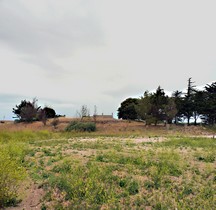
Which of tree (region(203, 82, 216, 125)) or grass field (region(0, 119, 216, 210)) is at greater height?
tree (region(203, 82, 216, 125))

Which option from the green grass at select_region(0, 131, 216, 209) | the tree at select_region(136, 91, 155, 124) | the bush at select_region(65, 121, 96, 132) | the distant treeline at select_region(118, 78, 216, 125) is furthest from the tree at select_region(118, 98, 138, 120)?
the green grass at select_region(0, 131, 216, 209)

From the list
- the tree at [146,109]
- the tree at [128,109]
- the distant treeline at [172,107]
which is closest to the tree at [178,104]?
the distant treeline at [172,107]

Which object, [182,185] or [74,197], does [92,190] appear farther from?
[182,185]

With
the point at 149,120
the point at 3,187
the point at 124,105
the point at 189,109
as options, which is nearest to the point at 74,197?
the point at 3,187

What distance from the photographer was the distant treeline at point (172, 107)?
32031mm

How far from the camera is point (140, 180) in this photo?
587 centimetres

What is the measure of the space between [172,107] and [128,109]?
11.3 meters

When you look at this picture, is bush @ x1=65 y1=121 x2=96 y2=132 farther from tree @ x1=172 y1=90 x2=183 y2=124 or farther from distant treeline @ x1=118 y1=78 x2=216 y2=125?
tree @ x1=172 y1=90 x2=183 y2=124

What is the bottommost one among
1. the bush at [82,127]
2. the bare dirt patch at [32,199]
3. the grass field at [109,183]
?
the bare dirt patch at [32,199]

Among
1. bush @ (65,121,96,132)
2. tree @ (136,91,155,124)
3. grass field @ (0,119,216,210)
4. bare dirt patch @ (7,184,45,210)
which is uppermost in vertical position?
tree @ (136,91,155,124)

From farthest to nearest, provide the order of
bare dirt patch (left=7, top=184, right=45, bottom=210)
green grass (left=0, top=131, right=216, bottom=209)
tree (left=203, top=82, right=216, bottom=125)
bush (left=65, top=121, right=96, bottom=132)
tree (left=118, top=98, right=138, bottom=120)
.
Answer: tree (left=118, top=98, right=138, bottom=120) < tree (left=203, top=82, right=216, bottom=125) < bush (left=65, top=121, right=96, bottom=132) < bare dirt patch (left=7, top=184, right=45, bottom=210) < green grass (left=0, top=131, right=216, bottom=209)

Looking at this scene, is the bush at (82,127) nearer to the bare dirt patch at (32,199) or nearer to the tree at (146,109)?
the tree at (146,109)

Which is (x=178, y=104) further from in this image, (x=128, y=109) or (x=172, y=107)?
(x=128, y=109)

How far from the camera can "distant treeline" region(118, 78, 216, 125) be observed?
105 feet
